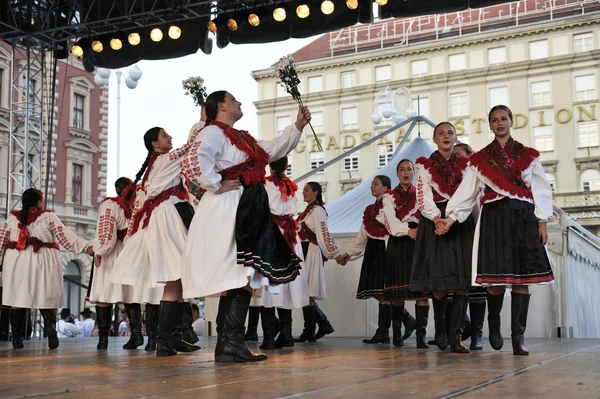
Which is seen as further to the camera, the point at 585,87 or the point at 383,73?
the point at 383,73

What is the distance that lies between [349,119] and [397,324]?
144 feet

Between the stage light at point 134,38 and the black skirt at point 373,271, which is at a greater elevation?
the stage light at point 134,38

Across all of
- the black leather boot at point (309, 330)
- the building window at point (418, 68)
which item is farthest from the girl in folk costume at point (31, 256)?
the building window at point (418, 68)

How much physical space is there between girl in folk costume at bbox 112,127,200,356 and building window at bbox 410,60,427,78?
43.5 metres

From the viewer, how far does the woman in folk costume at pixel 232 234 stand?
170 inches

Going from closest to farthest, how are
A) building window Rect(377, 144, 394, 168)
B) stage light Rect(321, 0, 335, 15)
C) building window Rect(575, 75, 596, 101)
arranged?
stage light Rect(321, 0, 335, 15) → building window Rect(575, 75, 596, 101) → building window Rect(377, 144, 394, 168)

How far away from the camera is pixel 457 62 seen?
47.0 m

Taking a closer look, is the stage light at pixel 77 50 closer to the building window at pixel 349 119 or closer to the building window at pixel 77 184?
the building window at pixel 77 184

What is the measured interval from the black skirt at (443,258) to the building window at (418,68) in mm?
43434

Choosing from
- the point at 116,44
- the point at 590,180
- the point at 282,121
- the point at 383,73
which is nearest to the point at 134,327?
the point at 116,44

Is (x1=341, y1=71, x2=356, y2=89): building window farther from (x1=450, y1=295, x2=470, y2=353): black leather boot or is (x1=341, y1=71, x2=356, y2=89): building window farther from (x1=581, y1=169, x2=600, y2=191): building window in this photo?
(x1=450, y1=295, x2=470, y2=353): black leather boot

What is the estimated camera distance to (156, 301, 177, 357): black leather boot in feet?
17.0

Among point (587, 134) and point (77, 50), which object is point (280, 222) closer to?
point (77, 50)

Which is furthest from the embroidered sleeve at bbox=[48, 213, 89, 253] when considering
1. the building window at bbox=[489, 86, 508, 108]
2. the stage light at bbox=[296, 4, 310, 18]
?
the building window at bbox=[489, 86, 508, 108]
